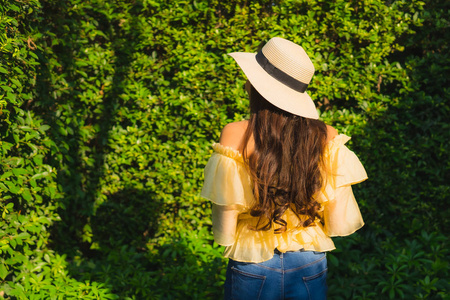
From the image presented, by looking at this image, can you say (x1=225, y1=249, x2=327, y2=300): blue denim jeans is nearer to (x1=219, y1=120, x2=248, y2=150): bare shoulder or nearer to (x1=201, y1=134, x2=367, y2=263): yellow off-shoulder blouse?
(x1=201, y1=134, x2=367, y2=263): yellow off-shoulder blouse

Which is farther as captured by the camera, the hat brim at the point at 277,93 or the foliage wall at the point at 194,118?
the foliage wall at the point at 194,118

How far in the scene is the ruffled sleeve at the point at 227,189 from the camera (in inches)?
71.4

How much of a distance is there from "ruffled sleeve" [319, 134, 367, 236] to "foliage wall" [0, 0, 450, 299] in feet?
5.71

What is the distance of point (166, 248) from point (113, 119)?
50.9 inches

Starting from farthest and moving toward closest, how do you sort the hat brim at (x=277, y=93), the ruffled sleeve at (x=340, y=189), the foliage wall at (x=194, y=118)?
the foliage wall at (x=194, y=118) < the ruffled sleeve at (x=340, y=189) < the hat brim at (x=277, y=93)

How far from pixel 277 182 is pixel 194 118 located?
2.16 m

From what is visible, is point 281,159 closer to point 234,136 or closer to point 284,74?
point 234,136

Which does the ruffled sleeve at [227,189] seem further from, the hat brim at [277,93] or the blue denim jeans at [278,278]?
the hat brim at [277,93]

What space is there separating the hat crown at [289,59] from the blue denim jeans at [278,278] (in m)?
0.79

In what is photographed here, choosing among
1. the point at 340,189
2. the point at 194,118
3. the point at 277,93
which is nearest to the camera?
→ the point at 277,93

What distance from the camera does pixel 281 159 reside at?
5.88 feet

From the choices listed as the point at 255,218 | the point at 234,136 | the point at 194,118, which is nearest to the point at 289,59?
the point at 234,136

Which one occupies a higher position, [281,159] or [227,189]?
[281,159]

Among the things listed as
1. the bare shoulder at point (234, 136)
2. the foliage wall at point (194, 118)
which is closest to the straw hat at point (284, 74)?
the bare shoulder at point (234, 136)
